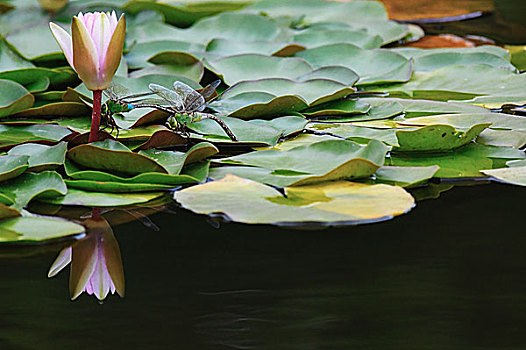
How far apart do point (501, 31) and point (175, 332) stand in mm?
2024

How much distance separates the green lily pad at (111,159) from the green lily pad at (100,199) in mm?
48

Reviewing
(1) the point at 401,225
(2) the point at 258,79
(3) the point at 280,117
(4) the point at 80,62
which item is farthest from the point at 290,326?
(2) the point at 258,79

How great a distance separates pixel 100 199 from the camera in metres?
1.07

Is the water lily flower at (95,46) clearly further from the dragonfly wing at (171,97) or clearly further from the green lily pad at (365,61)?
the green lily pad at (365,61)

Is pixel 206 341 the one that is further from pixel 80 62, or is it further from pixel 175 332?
pixel 80 62

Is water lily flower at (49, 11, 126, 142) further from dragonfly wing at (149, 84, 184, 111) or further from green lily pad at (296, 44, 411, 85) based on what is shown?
green lily pad at (296, 44, 411, 85)

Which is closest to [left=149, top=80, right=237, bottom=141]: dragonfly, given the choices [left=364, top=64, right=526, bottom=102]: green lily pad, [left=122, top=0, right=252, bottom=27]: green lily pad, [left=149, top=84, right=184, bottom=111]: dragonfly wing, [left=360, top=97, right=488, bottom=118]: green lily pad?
[left=149, top=84, right=184, bottom=111]: dragonfly wing

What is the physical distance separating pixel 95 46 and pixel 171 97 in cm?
20

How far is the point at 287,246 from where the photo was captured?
96 centimetres

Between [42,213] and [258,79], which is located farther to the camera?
[258,79]

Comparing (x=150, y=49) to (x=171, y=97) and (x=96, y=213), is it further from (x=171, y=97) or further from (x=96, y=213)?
(x=96, y=213)

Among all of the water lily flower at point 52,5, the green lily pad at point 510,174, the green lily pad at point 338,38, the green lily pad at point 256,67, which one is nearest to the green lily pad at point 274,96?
the green lily pad at point 256,67

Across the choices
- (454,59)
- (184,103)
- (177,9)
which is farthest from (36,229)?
(177,9)

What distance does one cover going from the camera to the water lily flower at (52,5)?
2287 millimetres
